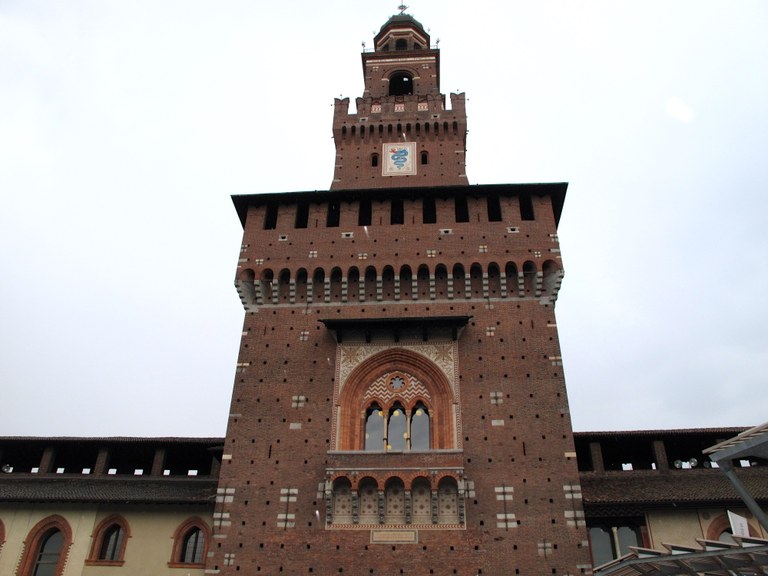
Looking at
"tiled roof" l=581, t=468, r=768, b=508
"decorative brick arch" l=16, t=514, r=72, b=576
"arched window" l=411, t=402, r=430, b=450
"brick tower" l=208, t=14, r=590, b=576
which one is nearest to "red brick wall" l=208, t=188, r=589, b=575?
"brick tower" l=208, t=14, r=590, b=576

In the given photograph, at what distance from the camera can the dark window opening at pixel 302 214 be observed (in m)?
24.9

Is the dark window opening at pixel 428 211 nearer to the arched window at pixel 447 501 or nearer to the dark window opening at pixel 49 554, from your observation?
the arched window at pixel 447 501

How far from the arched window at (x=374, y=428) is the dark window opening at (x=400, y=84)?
17994 mm

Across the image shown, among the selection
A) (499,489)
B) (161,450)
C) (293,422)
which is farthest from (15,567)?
(499,489)

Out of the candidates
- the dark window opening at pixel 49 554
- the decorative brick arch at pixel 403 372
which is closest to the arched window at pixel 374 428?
the decorative brick arch at pixel 403 372

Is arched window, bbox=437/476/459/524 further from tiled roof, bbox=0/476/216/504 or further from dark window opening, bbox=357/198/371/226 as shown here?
dark window opening, bbox=357/198/371/226

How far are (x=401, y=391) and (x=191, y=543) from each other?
8.26 meters

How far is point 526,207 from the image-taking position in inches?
965

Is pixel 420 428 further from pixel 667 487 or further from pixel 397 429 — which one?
pixel 667 487

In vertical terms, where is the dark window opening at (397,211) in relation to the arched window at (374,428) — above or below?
above

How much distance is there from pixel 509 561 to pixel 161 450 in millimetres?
12680

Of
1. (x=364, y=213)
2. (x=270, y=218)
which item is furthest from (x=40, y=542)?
(x=364, y=213)

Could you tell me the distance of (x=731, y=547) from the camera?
41.5 ft

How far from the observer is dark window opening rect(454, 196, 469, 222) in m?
24.3
